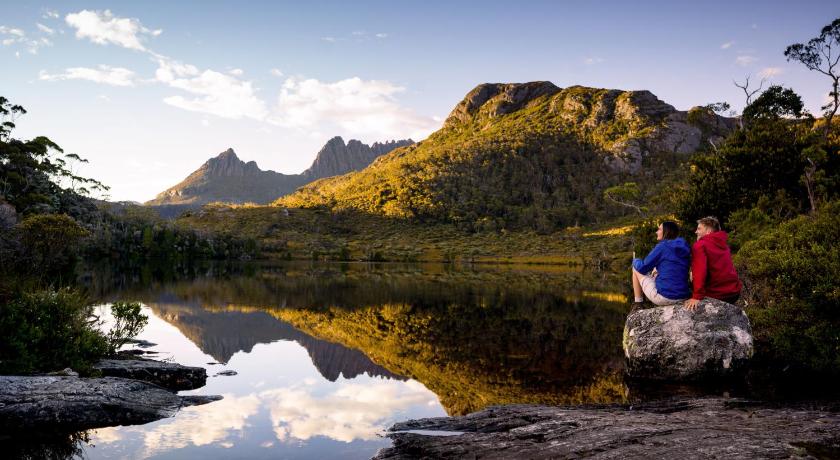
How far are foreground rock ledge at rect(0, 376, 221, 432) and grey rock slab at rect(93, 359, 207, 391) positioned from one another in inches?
75.9

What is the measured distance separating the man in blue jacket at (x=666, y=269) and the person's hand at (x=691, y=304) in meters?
0.42

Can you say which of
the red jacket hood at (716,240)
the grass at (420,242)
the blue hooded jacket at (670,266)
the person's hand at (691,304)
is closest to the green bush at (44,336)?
the blue hooded jacket at (670,266)

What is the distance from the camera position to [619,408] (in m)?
11.5

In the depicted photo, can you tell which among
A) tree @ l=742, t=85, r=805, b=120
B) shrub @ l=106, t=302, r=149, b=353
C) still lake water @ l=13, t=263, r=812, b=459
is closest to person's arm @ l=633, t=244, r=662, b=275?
still lake water @ l=13, t=263, r=812, b=459

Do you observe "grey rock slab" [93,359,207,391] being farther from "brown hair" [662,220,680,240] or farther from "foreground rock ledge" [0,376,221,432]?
"brown hair" [662,220,680,240]

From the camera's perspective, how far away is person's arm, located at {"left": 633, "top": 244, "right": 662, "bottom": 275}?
14.2m

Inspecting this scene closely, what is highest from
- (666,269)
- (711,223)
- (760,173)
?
(760,173)

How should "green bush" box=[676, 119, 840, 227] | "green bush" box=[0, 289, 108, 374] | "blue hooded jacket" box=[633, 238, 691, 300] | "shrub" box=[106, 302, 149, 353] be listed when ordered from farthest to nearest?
"green bush" box=[676, 119, 840, 227]
"shrub" box=[106, 302, 149, 353]
"blue hooded jacket" box=[633, 238, 691, 300]
"green bush" box=[0, 289, 108, 374]

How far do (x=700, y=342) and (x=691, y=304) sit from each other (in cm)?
118

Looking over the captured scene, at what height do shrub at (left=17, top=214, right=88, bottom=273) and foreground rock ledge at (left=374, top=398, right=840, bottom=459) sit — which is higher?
shrub at (left=17, top=214, right=88, bottom=273)

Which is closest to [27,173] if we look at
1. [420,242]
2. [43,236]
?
[43,236]

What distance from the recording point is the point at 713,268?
1391cm

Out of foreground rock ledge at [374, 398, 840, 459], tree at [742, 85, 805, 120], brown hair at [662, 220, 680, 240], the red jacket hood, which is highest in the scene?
tree at [742, 85, 805, 120]

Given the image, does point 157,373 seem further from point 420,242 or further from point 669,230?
point 420,242
